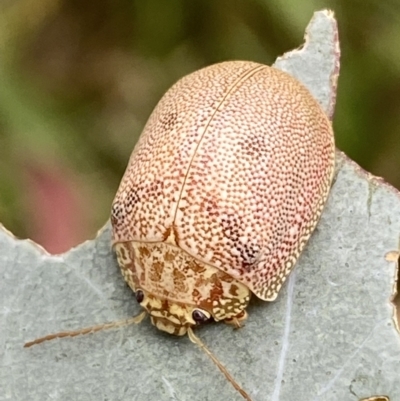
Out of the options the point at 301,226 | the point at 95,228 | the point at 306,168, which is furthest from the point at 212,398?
the point at 95,228

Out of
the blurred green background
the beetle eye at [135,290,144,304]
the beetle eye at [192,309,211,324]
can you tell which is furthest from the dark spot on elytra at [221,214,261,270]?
the blurred green background

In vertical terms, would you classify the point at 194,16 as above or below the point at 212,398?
above

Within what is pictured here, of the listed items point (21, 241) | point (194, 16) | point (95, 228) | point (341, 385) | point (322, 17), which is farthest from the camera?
point (194, 16)

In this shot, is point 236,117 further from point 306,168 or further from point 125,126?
point 125,126

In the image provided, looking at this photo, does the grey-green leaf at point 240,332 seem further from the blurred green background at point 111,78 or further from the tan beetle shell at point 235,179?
the blurred green background at point 111,78

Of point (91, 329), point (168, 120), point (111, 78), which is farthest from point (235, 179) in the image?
point (111, 78)

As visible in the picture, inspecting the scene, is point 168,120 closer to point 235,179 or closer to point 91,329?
point 235,179

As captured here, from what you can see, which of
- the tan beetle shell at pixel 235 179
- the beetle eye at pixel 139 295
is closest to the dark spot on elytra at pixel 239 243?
the tan beetle shell at pixel 235 179
